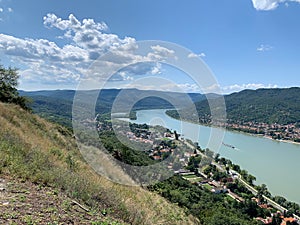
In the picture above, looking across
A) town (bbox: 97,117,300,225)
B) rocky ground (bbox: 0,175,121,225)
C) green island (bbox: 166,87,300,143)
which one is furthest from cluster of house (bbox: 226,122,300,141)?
rocky ground (bbox: 0,175,121,225)

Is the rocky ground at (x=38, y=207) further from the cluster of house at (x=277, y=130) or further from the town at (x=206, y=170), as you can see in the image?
the cluster of house at (x=277, y=130)

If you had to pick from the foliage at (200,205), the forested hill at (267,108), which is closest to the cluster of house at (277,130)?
the forested hill at (267,108)

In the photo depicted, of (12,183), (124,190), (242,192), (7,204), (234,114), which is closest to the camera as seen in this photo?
(7,204)

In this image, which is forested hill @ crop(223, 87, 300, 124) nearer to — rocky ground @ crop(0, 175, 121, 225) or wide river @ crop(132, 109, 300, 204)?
wide river @ crop(132, 109, 300, 204)

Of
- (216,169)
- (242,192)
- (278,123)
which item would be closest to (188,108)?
Result: (242,192)

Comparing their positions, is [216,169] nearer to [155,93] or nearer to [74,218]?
[155,93]
